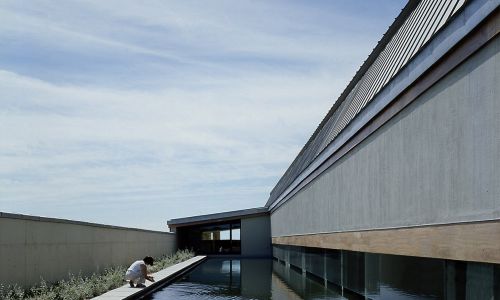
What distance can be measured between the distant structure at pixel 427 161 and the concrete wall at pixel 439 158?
0.01 meters

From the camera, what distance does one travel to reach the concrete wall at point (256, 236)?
151ft

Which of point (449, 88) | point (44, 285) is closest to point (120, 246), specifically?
point (44, 285)

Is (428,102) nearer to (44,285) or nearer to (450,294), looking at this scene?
(450,294)

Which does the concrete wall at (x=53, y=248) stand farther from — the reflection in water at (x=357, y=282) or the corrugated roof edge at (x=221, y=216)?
the corrugated roof edge at (x=221, y=216)

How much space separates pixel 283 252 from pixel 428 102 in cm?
2750

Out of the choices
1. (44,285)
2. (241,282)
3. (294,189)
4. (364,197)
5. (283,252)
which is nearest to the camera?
(364,197)

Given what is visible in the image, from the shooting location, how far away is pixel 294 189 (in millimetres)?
26344

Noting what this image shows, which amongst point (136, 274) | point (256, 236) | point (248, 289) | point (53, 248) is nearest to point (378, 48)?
point (248, 289)

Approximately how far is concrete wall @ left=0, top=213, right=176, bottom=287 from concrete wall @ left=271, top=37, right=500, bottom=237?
6.87m

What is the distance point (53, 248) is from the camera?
1611cm

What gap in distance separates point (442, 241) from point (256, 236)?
127 ft

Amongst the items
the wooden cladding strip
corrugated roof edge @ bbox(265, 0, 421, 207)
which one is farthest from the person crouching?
corrugated roof edge @ bbox(265, 0, 421, 207)

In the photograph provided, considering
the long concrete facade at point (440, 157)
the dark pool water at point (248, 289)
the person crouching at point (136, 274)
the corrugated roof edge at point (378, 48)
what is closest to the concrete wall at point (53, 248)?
the person crouching at point (136, 274)

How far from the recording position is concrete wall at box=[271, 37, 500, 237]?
268 inches
